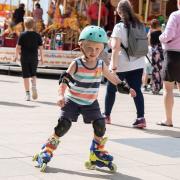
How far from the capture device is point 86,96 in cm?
582

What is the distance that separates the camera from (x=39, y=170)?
5.54m

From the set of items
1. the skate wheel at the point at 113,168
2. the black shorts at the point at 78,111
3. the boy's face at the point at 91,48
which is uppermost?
the boy's face at the point at 91,48

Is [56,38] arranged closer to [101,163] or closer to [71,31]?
[71,31]

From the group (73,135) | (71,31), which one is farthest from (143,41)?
(71,31)

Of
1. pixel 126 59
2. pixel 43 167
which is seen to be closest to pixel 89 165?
pixel 43 167

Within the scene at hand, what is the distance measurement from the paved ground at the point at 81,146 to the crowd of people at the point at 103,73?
0.20 meters

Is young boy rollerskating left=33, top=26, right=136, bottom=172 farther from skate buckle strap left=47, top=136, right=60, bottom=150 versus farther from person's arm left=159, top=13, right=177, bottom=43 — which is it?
person's arm left=159, top=13, right=177, bottom=43

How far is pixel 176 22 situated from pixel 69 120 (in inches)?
133

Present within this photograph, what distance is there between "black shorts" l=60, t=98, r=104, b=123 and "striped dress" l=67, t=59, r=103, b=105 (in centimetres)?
4

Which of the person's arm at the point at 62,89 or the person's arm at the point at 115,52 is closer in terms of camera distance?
the person's arm at the point at 62,89

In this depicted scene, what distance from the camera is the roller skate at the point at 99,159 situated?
18.5 feet

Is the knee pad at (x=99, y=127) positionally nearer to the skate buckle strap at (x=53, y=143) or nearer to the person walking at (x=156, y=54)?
the skate buckle strap at (x=53, y=143)

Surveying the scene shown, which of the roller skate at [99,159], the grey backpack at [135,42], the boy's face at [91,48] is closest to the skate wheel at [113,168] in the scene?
the roller skate at [99,159]

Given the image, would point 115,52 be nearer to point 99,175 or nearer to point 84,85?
point 84,85
